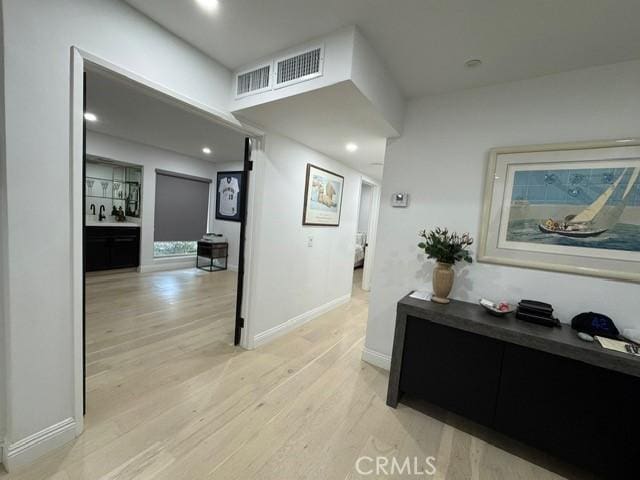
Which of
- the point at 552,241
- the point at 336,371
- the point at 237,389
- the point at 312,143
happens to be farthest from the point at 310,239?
the point at 552,241

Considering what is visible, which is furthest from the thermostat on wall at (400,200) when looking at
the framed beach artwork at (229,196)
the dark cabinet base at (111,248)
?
the dark cabinet base at (111,248)

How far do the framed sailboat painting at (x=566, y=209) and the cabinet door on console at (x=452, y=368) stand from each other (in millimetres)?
645

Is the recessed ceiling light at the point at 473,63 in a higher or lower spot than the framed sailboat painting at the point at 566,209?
higher

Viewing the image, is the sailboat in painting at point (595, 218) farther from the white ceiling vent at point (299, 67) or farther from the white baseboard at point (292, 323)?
the white baseboard at point (292, 323)

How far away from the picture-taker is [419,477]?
1.42m

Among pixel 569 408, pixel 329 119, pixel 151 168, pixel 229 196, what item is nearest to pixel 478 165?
pixel 329 119

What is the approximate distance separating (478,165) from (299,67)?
1449 mm

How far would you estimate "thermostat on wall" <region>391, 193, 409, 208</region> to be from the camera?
2.27 meters

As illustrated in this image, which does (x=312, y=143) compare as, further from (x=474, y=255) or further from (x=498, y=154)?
(x=474, y=255)

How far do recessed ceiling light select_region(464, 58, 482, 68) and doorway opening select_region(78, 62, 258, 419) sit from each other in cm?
173

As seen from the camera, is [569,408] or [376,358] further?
[376,358]

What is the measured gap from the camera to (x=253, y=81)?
6.31 feet

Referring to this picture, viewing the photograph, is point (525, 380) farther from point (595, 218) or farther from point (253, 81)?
point (253, 81)

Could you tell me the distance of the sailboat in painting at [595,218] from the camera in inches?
60.7
